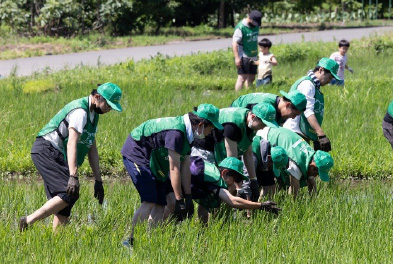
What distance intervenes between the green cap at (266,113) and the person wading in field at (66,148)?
1.15 metres

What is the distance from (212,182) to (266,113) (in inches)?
28.3

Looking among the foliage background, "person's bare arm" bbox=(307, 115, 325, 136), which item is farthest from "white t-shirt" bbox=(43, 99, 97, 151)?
→ the foliage background

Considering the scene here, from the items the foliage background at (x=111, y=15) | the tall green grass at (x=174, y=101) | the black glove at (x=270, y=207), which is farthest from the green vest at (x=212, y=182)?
the foliage background at (x=111, y=15)

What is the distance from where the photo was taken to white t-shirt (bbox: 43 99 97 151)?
6.50 meters

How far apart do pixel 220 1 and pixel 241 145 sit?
21.1 metres

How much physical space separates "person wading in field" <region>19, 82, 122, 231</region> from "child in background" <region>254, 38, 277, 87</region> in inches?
263

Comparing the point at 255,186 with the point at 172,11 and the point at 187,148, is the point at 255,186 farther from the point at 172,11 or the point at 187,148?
the point at 172,11

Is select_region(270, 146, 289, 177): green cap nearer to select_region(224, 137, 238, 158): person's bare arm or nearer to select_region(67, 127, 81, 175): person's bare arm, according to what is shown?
select_region(224, 137, 238, 158): person's bare arm

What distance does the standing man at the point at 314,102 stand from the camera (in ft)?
27.1

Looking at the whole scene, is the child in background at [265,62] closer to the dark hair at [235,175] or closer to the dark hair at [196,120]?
the dark hair at [235,175]

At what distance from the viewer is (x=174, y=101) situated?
495 inches

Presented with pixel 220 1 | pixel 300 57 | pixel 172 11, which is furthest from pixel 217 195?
pixel 220 1

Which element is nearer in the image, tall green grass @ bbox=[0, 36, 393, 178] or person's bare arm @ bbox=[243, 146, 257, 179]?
person's bare arm @ bbox=[243, 146, 257, 179]

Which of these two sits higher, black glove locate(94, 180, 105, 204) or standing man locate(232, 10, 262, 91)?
standing man locate(232, 10, 262, 91)
